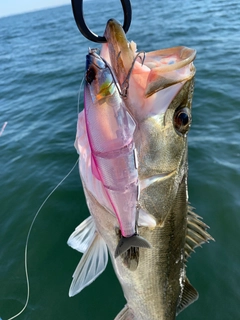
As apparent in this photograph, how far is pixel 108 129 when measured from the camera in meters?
1.18

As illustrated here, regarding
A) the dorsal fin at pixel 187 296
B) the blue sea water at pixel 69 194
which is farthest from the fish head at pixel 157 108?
the blue sea water at pixel 69 194

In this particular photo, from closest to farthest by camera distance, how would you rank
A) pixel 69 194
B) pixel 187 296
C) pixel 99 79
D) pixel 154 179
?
pixel 99 79, pixel 154 179, pixel 187 296, pixel 69 194

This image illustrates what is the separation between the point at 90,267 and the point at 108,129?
40.9 inches

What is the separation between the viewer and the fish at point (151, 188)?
1.29m

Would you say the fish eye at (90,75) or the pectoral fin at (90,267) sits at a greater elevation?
the fish eye at (90,75)

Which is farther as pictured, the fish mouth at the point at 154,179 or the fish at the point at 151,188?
the fish mouth at the point at 154,179

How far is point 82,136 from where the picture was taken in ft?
4.72

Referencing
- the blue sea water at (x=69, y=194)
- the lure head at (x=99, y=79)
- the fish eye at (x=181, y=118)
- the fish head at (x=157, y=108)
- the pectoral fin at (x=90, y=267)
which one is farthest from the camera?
the blue sea water at (x=69, y=194)

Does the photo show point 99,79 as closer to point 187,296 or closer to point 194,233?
point 194,233

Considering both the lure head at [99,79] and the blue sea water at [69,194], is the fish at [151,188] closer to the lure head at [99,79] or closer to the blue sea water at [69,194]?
the lure head at [99,79]

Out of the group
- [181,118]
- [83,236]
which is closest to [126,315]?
[83,236]

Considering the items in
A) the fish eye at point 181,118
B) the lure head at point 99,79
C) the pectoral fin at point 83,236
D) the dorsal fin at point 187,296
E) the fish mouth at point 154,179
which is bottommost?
the dorsal fin at point 187,296

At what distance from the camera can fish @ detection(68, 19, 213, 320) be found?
4.23 feet

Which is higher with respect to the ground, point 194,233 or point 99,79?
point 99,79
